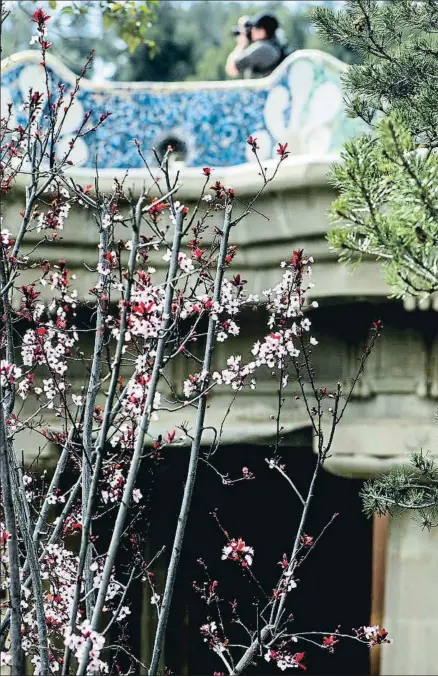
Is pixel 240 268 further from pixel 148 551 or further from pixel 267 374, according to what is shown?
pixel 148 551

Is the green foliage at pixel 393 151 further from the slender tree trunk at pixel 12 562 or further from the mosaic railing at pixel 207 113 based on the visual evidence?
the mosaic railing at pixel 207 113

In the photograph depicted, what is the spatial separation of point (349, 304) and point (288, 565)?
1.58 m

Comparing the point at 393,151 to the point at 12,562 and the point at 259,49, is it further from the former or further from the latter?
the point at 259,49

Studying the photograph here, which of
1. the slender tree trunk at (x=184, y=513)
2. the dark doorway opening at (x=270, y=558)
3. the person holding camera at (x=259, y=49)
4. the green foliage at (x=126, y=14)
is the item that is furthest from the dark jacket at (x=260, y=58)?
the slender tree trunk at (x=184, y=513)

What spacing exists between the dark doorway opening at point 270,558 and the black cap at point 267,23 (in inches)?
134

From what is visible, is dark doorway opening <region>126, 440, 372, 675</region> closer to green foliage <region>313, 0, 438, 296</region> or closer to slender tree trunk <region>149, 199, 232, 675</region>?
slender tree trunk <region>149, 199, 232, 675</region>

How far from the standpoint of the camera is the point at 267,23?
7.04 metres

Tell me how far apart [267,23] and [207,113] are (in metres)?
1.30

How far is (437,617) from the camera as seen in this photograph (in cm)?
442

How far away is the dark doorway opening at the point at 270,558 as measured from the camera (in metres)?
5.54

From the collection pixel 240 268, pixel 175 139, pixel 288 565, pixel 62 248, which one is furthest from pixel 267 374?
pixel 175 139

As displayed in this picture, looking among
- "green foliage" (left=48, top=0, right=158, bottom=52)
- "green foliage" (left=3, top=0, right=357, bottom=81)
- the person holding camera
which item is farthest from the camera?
"green foliage" (left=3, top=0, right=357, bottom=81)

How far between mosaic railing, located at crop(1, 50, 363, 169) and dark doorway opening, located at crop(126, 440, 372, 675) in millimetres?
2057

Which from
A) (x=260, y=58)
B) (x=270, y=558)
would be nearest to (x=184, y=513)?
(x=270, y=558)
